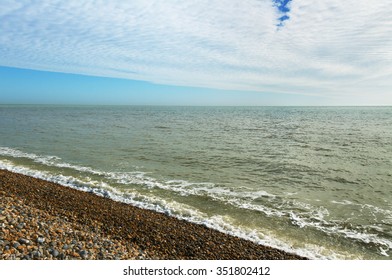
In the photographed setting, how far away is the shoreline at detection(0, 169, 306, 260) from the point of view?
266 inches

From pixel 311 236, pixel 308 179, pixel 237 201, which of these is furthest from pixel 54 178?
pixel 308 179

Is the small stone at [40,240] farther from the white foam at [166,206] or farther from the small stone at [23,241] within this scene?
the white foam at [166,206]

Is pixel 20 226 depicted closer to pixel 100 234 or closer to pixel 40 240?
pixel 40 240

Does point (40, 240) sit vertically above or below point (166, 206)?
above

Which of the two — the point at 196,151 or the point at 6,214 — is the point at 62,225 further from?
the point at 196,151

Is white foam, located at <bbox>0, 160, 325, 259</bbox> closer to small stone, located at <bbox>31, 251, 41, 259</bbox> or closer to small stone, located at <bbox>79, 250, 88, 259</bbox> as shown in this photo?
small stone, located at <bbox>79, 250, 88, 259</bbox>

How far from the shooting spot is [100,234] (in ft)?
26.8

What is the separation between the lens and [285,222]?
10.9 metres

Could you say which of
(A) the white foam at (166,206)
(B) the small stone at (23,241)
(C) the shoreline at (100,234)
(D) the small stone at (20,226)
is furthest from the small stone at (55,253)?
(A) the white foam at (166,206)

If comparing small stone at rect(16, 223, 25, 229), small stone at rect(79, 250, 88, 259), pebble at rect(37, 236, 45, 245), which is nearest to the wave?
small stone at rect(79, 250, 88, 259)

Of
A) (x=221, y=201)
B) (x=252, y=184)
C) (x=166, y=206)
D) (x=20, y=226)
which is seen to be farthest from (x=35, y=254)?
(x=252, y=184)

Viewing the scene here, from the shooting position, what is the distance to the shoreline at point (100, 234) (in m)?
6.76
